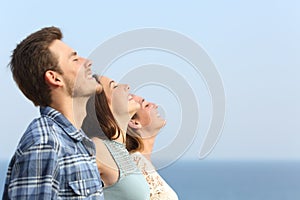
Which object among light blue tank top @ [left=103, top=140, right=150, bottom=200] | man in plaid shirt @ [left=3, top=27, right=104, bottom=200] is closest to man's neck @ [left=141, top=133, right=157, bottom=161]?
light blue tank top @ [left=103, top=140, right=150, bottom=200]

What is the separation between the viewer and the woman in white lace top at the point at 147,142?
1.75 m

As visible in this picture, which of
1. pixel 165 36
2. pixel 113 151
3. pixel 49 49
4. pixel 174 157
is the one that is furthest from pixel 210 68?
pixel 49 49

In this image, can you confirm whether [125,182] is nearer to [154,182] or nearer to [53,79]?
[154,182]

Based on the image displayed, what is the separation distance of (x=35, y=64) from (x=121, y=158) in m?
0.49

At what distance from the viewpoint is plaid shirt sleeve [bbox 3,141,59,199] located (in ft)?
3.34

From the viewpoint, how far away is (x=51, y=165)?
3.40 feet

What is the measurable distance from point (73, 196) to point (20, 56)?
309 millimetres

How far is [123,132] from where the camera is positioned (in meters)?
1.68

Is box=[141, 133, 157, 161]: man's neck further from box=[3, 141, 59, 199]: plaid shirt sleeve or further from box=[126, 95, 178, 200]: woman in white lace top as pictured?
box=[3, 141, 59, 199]: plaid shirt sleeve

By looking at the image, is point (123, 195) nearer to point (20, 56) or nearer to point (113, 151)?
point (113, 151)

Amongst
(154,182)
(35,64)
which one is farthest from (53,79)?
(154,182)

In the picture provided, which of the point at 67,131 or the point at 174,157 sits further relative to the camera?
the point at 174,157

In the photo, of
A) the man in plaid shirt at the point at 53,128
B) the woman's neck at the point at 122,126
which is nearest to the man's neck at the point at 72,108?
the man in plaid shirt at the point at 53,128

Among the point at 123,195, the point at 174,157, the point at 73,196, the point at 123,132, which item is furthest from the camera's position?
the point at 174,157
